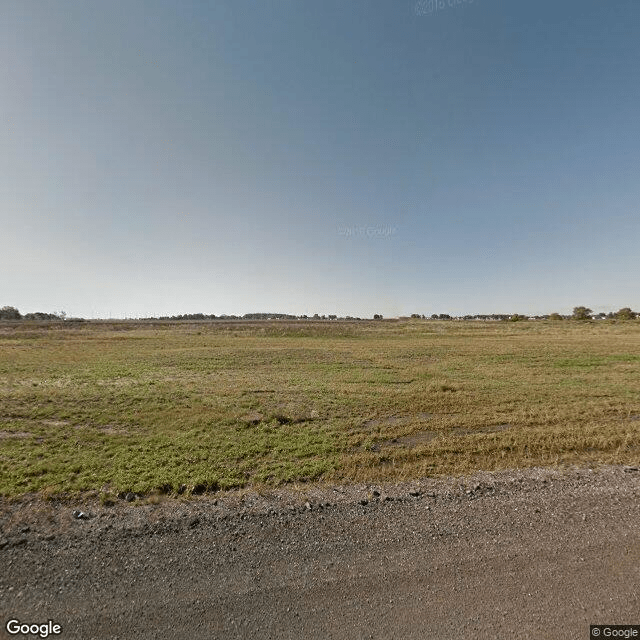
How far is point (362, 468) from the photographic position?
24.1 ft

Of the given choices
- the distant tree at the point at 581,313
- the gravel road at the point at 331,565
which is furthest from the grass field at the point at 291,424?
the distant tree at the point at 581,313

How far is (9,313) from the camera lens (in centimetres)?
12275

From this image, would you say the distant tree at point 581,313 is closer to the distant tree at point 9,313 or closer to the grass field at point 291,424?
Result: the grass field at point 291,424

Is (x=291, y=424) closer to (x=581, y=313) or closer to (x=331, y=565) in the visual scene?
(x=331, y=565)

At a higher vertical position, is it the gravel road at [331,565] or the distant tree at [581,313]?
the distant tree at [581,313]

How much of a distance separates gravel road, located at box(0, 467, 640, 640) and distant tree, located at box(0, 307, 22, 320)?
166853 mm

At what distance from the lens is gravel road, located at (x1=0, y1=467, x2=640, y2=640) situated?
3.36 m

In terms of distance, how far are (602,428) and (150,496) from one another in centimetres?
1329

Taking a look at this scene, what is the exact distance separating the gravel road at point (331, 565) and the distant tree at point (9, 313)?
6569 inches

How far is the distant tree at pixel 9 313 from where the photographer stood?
121 metres

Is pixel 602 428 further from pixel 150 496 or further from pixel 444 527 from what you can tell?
pixel 150 496

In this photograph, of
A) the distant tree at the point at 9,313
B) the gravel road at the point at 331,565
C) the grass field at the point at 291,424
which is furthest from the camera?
the distant tree at the point at 9,313

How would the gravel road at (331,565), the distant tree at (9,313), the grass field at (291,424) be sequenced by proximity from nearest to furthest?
the gravel road at (331,565) < the grass field at (291,424) < the distant tree at (9,313)

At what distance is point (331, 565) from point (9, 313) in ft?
574
